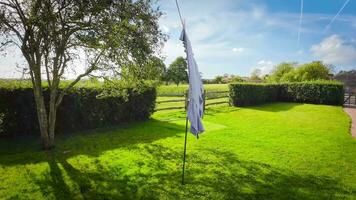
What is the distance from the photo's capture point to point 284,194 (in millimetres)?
5555

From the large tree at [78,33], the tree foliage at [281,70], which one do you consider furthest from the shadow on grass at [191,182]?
the tree foliage at [281,70]

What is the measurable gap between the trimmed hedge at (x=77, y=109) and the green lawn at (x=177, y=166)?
57cm

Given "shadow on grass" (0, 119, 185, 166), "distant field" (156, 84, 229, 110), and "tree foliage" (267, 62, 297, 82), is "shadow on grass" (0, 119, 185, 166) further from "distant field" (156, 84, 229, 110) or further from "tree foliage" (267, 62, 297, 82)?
"tree foliage" (267, 62, 297, 82)

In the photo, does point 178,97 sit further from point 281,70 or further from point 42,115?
point 281,70

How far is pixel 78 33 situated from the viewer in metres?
7.70

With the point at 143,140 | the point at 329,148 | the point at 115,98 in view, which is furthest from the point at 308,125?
the point at 115,98

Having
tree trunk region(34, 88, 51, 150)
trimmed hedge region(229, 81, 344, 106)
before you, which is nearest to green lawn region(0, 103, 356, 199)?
tree trunk region(34, 88, 51, 150)

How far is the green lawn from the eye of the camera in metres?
5.55

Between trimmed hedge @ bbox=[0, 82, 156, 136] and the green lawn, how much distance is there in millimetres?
574

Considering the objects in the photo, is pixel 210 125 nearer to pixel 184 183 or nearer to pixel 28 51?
pixel 184 183

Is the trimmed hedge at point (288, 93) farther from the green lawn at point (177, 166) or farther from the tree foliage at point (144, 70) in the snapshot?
the tree foliage at point (144, 70)

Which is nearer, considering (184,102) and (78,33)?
(78,33)

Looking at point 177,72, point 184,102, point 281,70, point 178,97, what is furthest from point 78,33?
point 281,70

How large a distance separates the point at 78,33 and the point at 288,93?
25.5 meters
